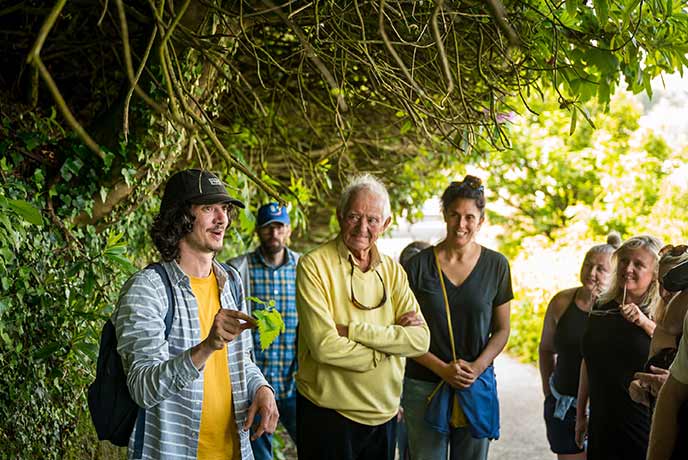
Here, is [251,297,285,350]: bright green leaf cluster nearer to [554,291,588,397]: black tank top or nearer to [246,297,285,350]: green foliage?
[246,297,285,350]: green foliage

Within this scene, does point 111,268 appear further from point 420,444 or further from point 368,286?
point 420,444

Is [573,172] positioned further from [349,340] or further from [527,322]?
[349,340]

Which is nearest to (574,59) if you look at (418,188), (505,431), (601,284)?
(601,284)

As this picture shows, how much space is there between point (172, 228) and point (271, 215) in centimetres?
253

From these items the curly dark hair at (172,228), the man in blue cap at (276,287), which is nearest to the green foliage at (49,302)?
the curly dark hair at (172,228)

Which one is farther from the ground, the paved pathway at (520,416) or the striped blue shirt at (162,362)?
the striped blue shirt at (162,362)

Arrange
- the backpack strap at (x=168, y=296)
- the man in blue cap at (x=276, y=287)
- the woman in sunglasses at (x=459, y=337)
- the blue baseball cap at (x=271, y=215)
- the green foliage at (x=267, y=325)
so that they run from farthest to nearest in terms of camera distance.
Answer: the blue baseball cap at (x=271, y=215) < the man in blue cap at (x=276, y=287) < the woman in sunglasses at (x=459, y=337) < the backpack strap at (x=168, y=296) < the green foliage at (x=267, y=325)

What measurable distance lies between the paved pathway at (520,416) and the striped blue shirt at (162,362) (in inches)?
199

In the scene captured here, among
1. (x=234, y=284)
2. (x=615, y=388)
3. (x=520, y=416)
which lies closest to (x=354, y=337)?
(x=234, y=284)

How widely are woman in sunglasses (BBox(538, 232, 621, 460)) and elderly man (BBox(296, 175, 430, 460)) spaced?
5.70ft

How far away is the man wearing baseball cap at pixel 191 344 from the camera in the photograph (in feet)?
9.18

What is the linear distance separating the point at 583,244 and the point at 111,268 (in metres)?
10.6

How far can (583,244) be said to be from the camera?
1354 cm

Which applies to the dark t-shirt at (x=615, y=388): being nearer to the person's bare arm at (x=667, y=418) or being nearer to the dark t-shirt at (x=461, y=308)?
the dark t-shirt at (x=461, y=308)
